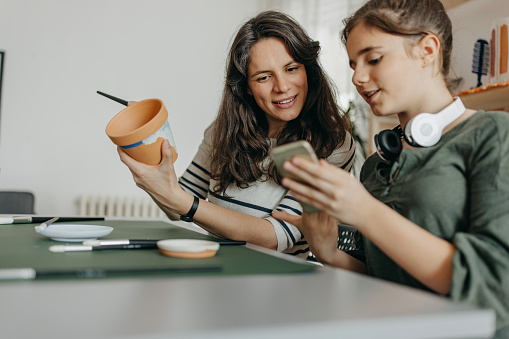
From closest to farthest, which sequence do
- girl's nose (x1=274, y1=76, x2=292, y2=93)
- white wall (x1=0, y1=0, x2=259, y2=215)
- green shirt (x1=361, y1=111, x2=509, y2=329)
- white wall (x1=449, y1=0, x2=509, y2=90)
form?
green shirt (x1=361, y1=111, x2=509, y2=329) → girl's nose (x1=274, y1=76, x2=292, y2=93) → white wall (x1=449, y1=0, x2=509, y2=90) → white wall (x1=0, y1=0, x2=259, y2=215)

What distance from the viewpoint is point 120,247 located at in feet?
2.93

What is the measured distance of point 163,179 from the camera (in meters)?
1.23

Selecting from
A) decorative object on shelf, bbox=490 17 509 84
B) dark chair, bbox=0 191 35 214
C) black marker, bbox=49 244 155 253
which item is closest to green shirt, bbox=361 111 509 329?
black marker, bbox=49 244 155 253

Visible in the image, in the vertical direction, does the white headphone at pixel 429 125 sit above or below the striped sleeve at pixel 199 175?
above

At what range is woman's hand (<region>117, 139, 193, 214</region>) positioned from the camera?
1.15 m

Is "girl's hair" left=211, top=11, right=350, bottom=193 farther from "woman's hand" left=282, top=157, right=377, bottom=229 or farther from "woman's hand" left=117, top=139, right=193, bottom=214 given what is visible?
"woman's hand" left=282, top=157, right=377, bottom=229

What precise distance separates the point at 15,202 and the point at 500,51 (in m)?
2.33

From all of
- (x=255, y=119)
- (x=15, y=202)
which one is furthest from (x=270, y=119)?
(x=15, y=202)

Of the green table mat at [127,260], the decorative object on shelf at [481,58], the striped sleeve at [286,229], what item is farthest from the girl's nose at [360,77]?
the decorative object on shelf at [481,58]

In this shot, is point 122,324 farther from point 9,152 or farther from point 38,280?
point 9,152

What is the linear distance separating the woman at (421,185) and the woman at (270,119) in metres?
0.34

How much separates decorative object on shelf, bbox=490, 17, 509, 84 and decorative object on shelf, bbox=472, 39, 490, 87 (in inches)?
3.0

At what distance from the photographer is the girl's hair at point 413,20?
97cm

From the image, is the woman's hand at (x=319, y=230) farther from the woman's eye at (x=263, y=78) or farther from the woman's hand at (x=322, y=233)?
the woman's eye at (x=263, y=78)
